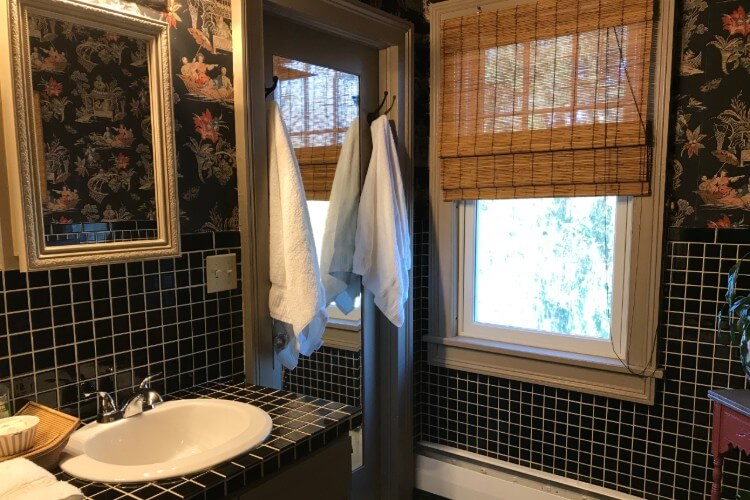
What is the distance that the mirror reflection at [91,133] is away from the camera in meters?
1.21

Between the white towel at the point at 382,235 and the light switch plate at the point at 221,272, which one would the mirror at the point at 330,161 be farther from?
the light switch plate at the point at 221,272

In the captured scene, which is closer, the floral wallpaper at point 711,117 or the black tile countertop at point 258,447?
the black tile countertop at point 258,447

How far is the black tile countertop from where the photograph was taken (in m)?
1.02

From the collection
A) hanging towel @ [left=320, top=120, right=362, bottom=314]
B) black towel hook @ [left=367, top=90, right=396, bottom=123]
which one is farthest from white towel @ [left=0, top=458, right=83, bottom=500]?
black towel hook @ [left=367, top=90, right=396, bottom=123]

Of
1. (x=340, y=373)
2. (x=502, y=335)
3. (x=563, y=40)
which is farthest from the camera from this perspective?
(x=502, y=335)

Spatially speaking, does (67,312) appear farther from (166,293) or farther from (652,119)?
(652,119)

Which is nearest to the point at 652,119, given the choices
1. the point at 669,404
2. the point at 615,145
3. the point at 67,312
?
the point at 615,145

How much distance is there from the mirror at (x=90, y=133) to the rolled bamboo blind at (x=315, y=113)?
534 mm

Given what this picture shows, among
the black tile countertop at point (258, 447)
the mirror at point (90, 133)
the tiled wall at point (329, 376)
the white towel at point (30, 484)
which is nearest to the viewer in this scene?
the white towel at point (30, 484)

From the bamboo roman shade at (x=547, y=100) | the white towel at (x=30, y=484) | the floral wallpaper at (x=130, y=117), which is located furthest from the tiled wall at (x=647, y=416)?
the white towel at (x=30, y=484)

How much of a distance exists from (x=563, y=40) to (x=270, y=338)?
1537mm

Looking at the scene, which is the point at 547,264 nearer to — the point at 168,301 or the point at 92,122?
the point at 168,301

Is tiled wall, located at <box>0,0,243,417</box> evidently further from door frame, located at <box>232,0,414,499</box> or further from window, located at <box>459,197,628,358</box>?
window, located at <box>459,197,628,358</box>

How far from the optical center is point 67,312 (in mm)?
1284
